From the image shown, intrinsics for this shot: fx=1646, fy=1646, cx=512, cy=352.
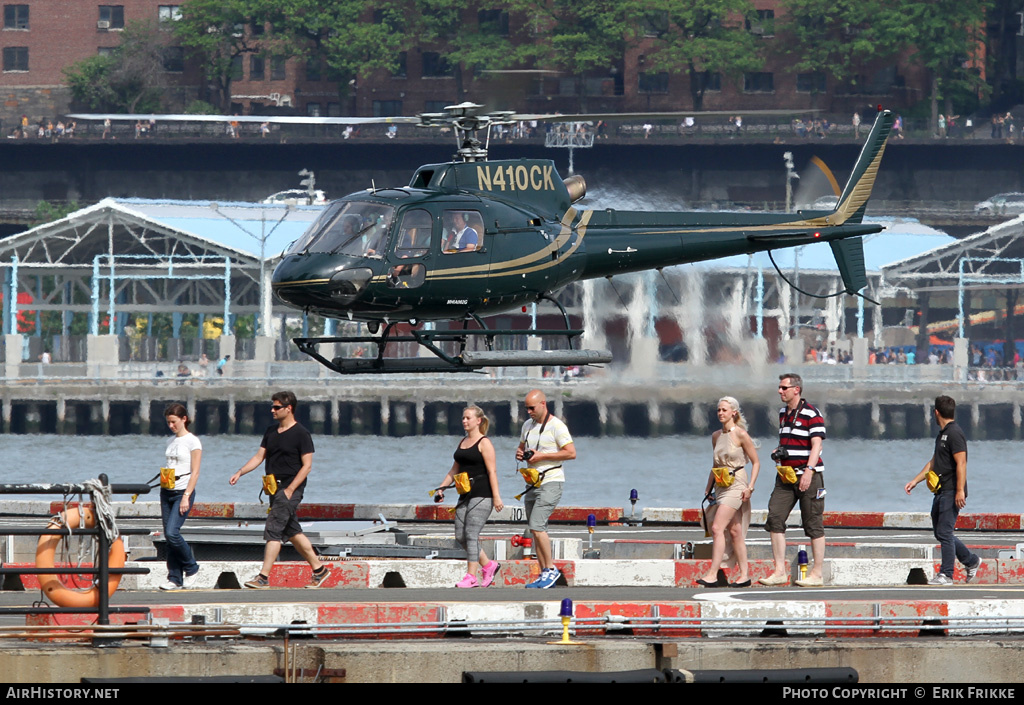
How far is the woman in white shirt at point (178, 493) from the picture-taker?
15.9 m

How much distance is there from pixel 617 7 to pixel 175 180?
1328 inches

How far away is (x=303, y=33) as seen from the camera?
12219 cm

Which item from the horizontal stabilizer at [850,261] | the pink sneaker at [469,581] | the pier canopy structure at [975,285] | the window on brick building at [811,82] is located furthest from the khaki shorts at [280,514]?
the window on brick building at [811,82]

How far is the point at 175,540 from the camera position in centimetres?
1582

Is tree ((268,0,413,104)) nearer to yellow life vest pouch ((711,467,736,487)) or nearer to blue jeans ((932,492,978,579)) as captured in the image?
blue jeans ((932,492,978,579))

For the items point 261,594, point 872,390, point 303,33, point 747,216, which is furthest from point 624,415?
point 303,33

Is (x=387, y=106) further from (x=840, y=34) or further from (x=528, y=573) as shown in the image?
(x=528, y=573)

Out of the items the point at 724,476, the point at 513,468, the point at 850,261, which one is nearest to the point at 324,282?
the point at 724,476

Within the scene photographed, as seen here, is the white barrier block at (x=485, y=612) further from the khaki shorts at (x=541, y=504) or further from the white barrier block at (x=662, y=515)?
the white barrier block at (x=662, y=515)

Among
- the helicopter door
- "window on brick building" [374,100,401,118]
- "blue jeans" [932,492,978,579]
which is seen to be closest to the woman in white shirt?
the helicopter door

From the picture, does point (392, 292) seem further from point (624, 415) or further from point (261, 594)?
point (624, 415)

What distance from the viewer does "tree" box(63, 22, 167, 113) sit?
122 m

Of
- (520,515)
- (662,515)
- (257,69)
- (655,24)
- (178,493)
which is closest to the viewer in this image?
(178,493)

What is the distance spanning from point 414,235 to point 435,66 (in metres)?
104
